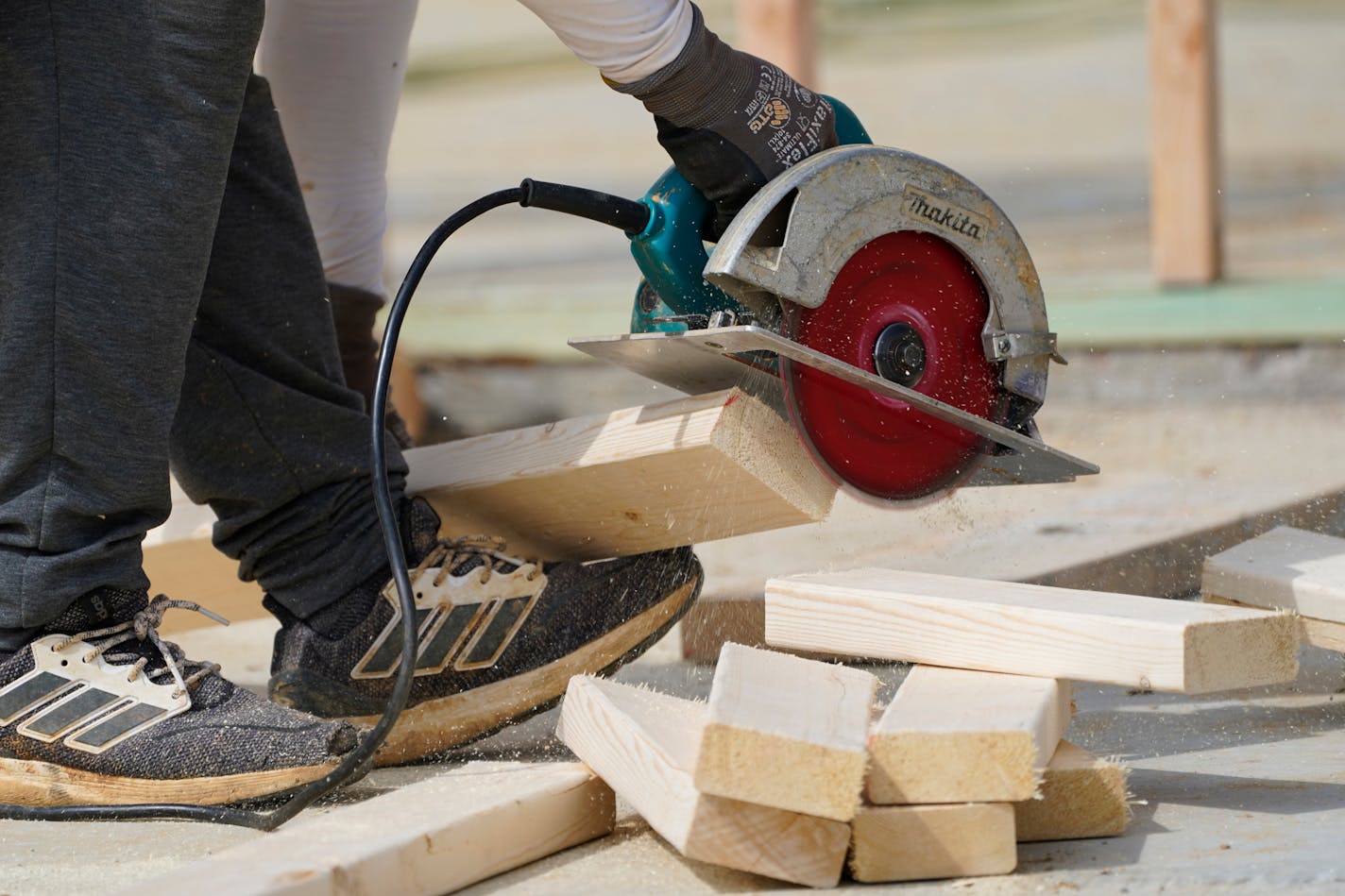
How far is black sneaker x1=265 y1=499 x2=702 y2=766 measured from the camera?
195 centimetres

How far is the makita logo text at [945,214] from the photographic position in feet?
6.30

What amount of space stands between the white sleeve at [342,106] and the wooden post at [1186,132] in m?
3.47

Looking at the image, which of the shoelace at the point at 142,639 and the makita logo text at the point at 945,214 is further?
the makita logo text at the point at 945,214

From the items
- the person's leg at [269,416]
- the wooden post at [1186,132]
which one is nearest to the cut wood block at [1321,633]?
the person's leg at [269,416]

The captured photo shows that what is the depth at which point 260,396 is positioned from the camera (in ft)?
6.47

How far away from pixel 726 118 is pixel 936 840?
35.2 inches

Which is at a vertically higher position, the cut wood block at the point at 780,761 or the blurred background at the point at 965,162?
the blurred background at the point at 965,162

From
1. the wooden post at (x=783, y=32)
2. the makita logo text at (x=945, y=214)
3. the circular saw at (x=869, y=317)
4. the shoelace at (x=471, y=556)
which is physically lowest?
the shoelace at (x=471, y=556)

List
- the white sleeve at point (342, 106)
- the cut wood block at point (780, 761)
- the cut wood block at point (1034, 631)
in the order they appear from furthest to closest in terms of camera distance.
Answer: the white sleeve at point (342, 106) → the cut wood block at point (1034, 631) → the cut wood block at point (780, 761)

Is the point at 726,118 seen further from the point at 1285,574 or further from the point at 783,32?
the point at 783,32

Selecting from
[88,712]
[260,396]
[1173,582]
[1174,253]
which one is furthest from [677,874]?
[1174,253]

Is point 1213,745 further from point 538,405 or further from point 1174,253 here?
point 1174,253

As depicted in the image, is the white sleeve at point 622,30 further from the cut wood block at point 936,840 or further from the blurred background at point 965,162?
the blurred background at point 965,162

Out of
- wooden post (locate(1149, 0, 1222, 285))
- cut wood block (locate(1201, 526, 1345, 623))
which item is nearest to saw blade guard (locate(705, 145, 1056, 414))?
cut wood block (locate(1201, 526, 1345, 623))
